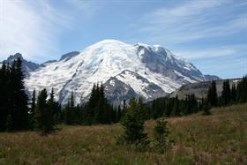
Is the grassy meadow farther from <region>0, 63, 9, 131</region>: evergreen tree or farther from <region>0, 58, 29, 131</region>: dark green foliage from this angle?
<region>0, 58, 29, 131</region>: dark green foliage

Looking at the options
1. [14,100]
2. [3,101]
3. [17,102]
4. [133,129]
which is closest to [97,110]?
[17,102]

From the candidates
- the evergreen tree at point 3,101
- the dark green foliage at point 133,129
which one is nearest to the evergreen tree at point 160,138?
the dark green foliage at point 133,129

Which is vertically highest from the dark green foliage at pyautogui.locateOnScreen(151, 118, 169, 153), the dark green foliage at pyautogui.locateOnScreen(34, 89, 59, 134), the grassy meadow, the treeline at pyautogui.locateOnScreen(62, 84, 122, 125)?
the treeline at pyautogui.locateOnScreen(62, 84, 122, 125)

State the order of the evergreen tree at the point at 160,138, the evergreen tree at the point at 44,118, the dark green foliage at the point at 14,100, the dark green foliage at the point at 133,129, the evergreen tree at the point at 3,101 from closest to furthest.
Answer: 1. the evergreen tree at the point at 160,138
2. the dark green foliage at the point at 133,129
3. the evergreen tree at the point at 44,118
4. the evergreen tree at the point at 3,101
5. the dark green foliage at the point at 14,100

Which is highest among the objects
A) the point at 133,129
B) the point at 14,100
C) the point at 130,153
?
the point at 14,100

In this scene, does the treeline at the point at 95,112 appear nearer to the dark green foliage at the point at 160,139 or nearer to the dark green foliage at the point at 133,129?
the dark green foliage at the point at 133,129

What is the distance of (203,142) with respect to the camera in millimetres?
17984

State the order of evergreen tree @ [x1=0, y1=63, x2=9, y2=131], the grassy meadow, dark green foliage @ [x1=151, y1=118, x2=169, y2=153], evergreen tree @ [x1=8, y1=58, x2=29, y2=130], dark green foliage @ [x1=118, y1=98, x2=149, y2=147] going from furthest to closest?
evergreen tree @ [x1=8, y1=58, x2=29, y2=130]
evergreen tree @ [x1=0, y1=63, x2=9, y2=131]
dark green foliage @ [x1=118, y1=98, x2=149, y2=147]
dark green foliage @ [x1=151, y1=118, x2=169, y2=153]
the grassy meadow

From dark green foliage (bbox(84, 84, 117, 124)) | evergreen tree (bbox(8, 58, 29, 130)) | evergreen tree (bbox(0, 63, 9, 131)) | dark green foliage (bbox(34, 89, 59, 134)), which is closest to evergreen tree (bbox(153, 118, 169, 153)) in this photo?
dark green foliage (bbox(34, 89, 59, 134))

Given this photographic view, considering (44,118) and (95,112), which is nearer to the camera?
(44,118)

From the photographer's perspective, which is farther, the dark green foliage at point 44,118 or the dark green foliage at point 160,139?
the dark green foliage at point 44,118

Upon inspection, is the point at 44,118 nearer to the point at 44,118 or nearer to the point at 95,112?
the point at 44,118

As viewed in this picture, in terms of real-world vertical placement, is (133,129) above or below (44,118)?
below

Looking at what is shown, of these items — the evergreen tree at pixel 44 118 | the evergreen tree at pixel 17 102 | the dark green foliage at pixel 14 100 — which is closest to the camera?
the evergreen tree at pixel 44 118
